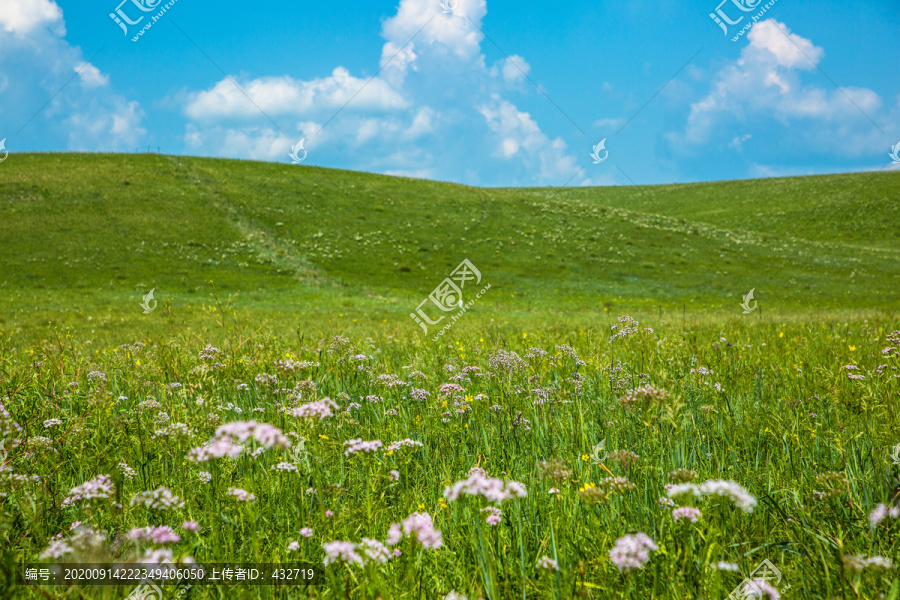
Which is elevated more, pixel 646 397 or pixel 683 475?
pixel 646 397

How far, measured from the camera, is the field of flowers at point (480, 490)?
77.6 inches

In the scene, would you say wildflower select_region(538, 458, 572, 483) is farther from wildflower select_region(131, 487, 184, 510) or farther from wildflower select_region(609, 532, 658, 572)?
wildflower select_region(131, 487, 184, 510)

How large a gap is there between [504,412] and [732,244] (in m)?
53.6

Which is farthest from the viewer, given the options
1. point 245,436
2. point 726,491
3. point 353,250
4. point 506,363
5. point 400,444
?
point 353,250

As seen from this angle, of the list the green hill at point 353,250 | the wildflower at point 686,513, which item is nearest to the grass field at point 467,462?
the wildflower at point 686,513

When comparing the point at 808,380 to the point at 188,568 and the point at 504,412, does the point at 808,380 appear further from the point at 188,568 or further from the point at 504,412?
the point at 188,568

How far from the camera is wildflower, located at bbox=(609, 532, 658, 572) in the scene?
1.58 meters

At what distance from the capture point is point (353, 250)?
1647 inches

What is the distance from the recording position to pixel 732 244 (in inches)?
1923

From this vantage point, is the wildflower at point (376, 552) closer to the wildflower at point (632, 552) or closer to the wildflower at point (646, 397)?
the wildflower at point (632, 552)

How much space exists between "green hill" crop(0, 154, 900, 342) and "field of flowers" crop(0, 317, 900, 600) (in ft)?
59.4

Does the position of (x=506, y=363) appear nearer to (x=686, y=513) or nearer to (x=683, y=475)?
(x=683, y=475)

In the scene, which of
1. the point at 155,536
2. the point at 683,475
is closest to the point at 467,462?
the point at 683,475

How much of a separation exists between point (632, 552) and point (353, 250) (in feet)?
136
